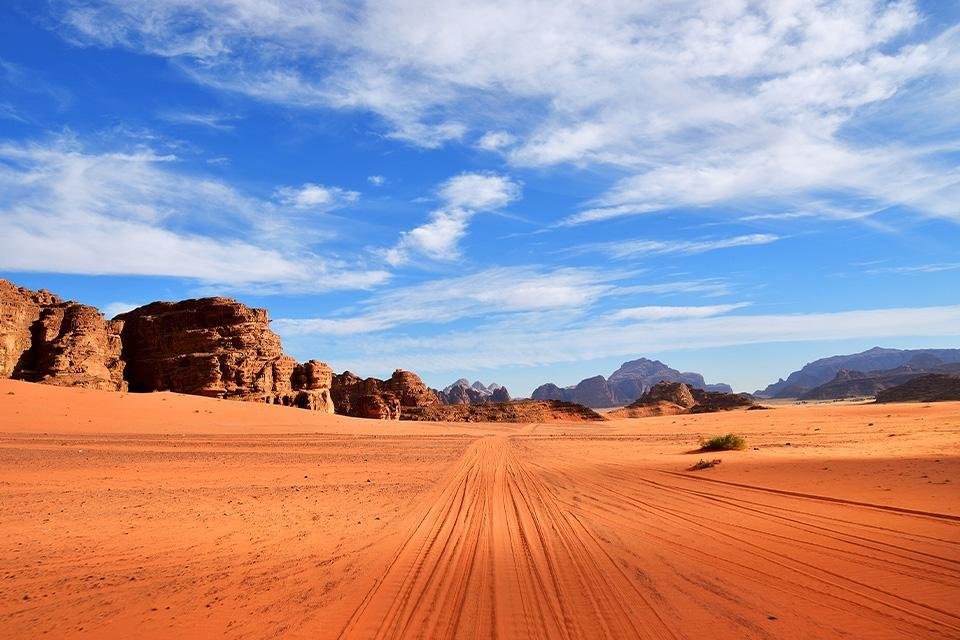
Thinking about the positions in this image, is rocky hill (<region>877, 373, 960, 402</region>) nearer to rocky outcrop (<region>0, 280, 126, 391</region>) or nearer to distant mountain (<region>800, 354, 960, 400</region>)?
distant mountain (<region>800, 354, 960, 400</region>)

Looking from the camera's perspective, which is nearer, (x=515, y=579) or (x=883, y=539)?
(x=515, y=579)

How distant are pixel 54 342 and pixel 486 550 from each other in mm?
52795

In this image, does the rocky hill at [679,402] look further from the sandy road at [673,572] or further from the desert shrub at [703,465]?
the sandy road at [673,572]

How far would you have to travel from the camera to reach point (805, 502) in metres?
9.52

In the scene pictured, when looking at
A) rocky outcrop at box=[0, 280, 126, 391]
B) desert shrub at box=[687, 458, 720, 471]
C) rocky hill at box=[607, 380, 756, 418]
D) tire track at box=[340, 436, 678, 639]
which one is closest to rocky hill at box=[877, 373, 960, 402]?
rocky hill at box=[607, 380, 756, 418]

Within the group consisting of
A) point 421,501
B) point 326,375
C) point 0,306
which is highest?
point 0,306

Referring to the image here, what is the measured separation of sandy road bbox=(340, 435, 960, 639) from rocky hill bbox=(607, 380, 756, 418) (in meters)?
76.7

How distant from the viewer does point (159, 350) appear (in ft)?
178

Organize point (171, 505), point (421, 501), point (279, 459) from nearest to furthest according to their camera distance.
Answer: point (171, 505) → point (421, 501) → point (279, 459)

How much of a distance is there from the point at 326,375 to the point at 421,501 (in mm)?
53497

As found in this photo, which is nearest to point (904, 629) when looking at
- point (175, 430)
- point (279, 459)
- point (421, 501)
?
point (421, 501)

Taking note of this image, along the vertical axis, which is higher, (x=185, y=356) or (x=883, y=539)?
(x=185, y=356)

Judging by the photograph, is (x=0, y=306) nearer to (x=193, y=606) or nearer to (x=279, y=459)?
(x=279, y=459)

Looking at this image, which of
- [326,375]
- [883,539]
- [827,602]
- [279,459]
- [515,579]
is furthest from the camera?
[326,375]
